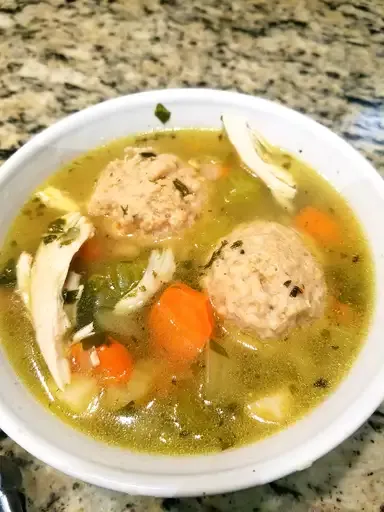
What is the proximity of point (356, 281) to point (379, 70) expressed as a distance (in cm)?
131

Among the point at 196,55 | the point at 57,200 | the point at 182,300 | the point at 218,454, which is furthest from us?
the point at 196,55

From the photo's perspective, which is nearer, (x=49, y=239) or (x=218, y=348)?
(x=218, y=348)

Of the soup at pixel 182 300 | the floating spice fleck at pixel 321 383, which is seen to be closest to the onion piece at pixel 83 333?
the soup at pixel 182 300

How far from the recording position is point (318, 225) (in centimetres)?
175

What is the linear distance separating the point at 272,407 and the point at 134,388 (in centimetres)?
36

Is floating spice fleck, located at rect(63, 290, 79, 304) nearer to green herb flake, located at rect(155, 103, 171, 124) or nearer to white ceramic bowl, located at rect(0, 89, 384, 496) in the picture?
white ceramic bowl, located at rect(0, 89, 384, 496)

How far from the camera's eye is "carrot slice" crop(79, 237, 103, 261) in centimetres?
169

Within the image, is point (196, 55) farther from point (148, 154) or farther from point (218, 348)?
point (218, 348)

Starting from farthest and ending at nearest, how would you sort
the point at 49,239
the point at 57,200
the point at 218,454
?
the point at 57,200, the point at 49,239, the point at 218,454

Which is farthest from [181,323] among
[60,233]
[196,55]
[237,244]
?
[196,55]

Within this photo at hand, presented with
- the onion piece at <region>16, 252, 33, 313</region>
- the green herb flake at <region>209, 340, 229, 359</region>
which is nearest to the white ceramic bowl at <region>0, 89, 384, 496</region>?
the onion piece at <region>16, 252, 33, 313</region>

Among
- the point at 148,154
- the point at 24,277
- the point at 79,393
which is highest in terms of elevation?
the point at 148,154

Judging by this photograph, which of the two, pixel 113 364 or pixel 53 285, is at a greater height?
pixel 53 285

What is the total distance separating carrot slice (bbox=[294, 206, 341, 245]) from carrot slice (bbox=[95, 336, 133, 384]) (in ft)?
2.21
